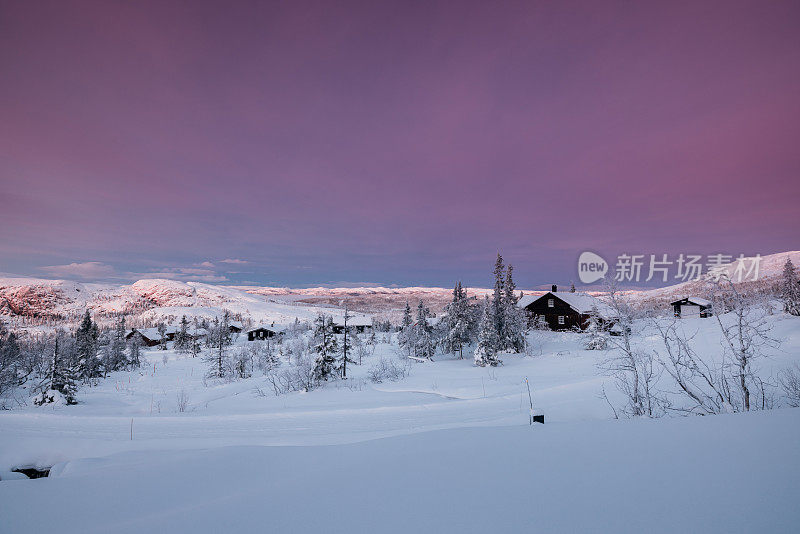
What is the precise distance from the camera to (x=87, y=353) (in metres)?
33.5

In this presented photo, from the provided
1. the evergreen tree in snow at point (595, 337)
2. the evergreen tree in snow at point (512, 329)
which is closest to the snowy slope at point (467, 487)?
the evergreen tree in snow at point (595, 337)

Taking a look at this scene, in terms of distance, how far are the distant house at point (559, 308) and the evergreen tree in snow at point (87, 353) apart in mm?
48393

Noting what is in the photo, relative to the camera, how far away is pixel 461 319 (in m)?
37.4

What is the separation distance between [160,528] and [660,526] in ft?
11.0

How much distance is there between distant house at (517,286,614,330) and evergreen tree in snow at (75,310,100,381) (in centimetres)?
4839

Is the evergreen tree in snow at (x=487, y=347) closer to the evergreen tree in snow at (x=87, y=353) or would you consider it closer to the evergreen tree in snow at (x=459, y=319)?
the evergreen tree in snow at (x=459, y=319)

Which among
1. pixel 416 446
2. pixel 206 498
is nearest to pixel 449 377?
pixel 416 446

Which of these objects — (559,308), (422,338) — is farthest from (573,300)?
(422,338)

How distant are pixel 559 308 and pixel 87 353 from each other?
56244 mm

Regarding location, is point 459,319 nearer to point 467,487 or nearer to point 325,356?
point 325,356

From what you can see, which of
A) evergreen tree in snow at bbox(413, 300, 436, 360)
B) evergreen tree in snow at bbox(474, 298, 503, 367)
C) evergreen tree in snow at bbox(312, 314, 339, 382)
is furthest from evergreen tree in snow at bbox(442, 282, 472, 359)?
evergreen tree in snow at bbox(312, 314, 339, 382)

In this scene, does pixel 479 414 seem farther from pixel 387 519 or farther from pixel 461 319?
pixel 461 319

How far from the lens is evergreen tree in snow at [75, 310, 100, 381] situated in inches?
1223

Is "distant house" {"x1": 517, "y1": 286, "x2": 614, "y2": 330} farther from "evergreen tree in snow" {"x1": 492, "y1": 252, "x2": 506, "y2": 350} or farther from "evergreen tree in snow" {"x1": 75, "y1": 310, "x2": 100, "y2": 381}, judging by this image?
"evergreen tree in snow" {"x1": 75, "y1": 310, "x2": 100, "y2": 381}
